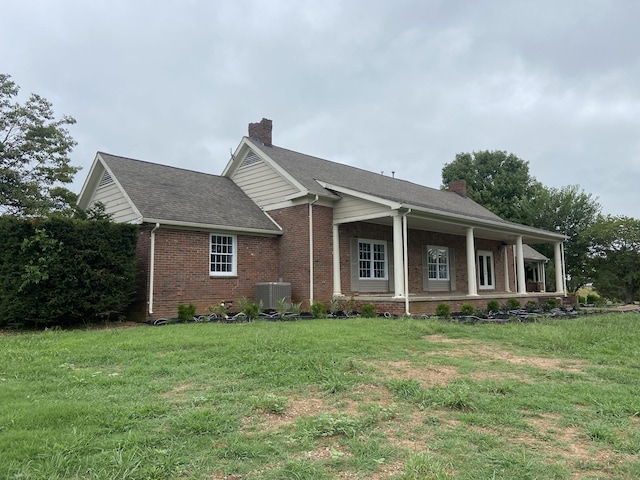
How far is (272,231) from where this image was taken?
15461mm

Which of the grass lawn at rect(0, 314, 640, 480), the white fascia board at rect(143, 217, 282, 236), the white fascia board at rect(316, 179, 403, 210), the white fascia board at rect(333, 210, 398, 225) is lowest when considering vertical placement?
the grass lawn at rect(0, 314, 640, 480)

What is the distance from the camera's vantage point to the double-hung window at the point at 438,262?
63.3ft

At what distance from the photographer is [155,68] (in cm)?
1825

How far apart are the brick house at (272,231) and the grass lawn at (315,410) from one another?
18.0ft

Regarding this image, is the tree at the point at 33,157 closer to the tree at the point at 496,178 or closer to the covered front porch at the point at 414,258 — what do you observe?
the covered front porch at the point at 414,258

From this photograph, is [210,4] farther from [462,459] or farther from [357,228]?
[462,459]

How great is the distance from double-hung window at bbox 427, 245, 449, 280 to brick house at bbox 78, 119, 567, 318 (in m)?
0.08

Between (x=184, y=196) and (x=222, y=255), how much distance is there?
2.44 metres

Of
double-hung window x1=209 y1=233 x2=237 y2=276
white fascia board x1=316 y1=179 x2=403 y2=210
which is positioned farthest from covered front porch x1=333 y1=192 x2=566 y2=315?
double-hung window x1=209 y1=233 x2=237 y2=276

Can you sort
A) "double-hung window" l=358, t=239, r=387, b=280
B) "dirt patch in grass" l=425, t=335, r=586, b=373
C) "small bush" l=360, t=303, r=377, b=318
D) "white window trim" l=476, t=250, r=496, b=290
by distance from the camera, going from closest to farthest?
"dirt patch in grass" l=425, t=335, r=586, b=373 → "small bush" l=360, t=303, r=377, b=318 → "double-hung window" l=358, t=239, r=387, b=280 → "white window trim" l=476, t=250, r=496, b=290

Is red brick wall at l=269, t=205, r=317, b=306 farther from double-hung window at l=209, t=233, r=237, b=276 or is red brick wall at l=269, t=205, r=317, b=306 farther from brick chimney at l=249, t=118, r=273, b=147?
brick chimney at l=249, t=118, r=273, b=147

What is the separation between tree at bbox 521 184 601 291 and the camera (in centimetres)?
3256

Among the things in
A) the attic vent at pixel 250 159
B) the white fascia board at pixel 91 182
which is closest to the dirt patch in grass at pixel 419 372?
the attic vent at pixel 250 159

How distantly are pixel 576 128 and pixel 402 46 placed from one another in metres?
16.3
